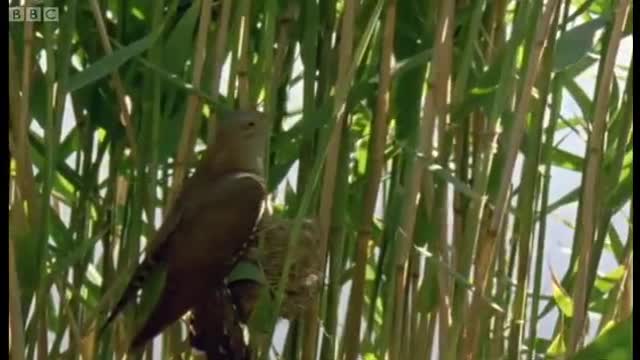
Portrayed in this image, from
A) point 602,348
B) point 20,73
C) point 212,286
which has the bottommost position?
point 602,348

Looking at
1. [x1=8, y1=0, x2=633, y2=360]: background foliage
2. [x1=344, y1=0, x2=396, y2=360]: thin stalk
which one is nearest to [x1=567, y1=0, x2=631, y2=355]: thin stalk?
[x1=8, y1=0, x2=633, y2=360]: background foliage

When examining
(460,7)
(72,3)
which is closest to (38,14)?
(72,3)

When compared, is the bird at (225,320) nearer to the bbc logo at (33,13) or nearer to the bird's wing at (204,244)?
the bird's wing at (204,244)

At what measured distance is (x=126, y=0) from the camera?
95cm

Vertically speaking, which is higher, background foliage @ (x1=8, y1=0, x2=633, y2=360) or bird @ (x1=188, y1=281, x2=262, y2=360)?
background foliage @ (x1=8, y1=0, x2=633, y2=360)

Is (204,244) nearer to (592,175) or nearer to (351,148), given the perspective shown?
(351,148)

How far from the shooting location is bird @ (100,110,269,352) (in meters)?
0.91

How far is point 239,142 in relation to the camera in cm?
92

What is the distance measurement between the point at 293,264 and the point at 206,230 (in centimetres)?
7

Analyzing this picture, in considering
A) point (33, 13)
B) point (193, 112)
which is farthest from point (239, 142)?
point (33, 13)

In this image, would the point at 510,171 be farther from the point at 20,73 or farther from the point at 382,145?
the point at 20,73

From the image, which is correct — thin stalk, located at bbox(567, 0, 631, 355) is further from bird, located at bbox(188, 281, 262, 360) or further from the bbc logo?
the bbc logo

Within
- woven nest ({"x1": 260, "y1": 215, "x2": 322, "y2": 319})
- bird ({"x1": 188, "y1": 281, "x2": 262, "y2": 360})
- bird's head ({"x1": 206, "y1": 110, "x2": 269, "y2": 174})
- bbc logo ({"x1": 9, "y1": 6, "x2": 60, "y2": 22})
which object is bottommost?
bird ({"x1": 188, "y1": 281, "x2": 262, "y2": 360})

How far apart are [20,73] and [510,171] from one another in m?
0.33
